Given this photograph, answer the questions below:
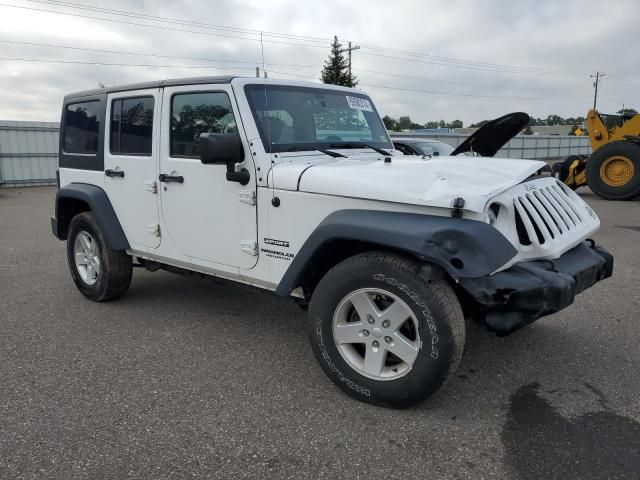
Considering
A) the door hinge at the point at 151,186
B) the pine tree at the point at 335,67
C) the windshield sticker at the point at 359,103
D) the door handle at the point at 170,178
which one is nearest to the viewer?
the door handle at the point at 170,178

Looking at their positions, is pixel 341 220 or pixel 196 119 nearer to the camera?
pixel 341 220

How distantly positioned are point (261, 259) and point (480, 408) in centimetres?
165

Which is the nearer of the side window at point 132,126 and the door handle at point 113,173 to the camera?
the side window at point 132,126

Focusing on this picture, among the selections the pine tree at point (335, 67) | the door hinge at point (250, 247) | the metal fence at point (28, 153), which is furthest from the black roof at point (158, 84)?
the pine tree at point (335, 67)

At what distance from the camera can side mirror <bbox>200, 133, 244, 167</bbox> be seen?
3.26 meters

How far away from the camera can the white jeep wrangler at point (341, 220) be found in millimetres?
2779

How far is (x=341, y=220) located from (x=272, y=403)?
1.16 m

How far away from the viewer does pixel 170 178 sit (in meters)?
4.09

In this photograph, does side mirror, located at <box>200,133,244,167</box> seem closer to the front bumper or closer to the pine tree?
the front bumper

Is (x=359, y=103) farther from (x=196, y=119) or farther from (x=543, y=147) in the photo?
(x=543, y=147)

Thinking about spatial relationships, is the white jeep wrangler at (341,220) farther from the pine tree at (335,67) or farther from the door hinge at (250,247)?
the pine tree at (335,67)

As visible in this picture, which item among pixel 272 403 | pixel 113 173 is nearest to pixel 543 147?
→ pixel 113 173

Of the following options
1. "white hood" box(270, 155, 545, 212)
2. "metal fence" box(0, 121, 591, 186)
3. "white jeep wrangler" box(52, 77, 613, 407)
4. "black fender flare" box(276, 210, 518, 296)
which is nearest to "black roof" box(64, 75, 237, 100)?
"white jeep wrangler" box(52, 77, 613, 407)

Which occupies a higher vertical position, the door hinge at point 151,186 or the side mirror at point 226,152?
the side mirror at point 226,152
